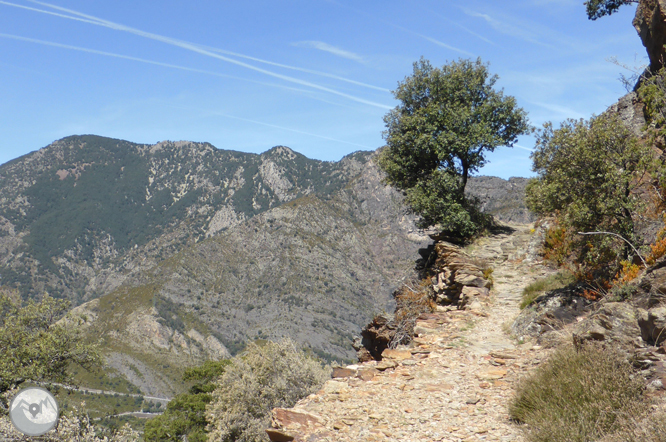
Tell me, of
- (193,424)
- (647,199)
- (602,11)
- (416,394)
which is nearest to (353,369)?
(416,394)

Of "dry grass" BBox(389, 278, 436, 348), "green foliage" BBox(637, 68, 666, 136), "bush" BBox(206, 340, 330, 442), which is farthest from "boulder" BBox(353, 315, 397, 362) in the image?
"green foliage" BBox(637, 68, 666, 136)

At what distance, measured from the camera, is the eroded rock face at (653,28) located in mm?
18978

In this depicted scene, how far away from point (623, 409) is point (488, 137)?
1867 centimetres

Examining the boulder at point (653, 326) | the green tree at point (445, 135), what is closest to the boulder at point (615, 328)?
the boulder at point (653, 326)

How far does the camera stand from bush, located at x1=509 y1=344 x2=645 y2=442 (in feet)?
20.7

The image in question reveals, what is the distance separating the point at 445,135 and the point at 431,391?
1656 centimetres

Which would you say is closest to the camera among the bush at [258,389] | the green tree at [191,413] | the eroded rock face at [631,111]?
the eroded rock face at [631,111]

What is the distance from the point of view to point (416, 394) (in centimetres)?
905

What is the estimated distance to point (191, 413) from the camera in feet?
→ 138

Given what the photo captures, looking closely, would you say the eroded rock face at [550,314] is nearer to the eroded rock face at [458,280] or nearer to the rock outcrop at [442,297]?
the rock outcrop at [442,297]

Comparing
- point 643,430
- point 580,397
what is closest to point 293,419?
point 580,397

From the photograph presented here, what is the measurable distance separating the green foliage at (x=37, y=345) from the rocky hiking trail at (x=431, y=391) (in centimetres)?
2078

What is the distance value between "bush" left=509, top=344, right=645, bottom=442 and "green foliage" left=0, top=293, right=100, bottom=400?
2469 cm

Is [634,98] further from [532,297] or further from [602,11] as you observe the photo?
[532,297]
